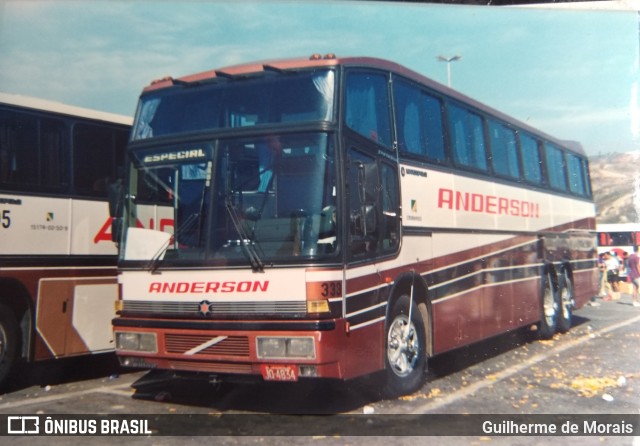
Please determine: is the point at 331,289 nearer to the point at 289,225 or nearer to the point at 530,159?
the point at 289,225

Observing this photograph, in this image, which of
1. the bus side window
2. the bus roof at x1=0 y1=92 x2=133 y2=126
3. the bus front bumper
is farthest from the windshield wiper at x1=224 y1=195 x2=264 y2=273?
the bus roof at x1=0 y1=92 x2=133 y2=126

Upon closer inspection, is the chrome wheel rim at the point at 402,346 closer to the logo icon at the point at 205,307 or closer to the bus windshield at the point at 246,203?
the bus windshield at the point at 246,203

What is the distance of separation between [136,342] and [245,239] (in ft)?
4.98

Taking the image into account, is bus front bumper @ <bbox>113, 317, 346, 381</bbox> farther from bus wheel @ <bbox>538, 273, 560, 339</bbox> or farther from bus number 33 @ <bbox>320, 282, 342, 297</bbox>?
bus wheel @ <bbox>538, 273, 560, 339</bbox>

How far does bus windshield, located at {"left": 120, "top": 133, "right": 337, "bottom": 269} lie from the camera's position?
6000 mm

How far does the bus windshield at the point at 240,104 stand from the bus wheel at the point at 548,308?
20.8 feet

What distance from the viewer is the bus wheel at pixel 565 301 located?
11.9 m

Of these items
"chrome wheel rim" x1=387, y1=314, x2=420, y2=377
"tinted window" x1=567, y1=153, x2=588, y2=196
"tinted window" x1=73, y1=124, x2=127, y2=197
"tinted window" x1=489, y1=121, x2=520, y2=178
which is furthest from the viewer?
"tinted window" x1=489, y1=121, x2=520, y2=178

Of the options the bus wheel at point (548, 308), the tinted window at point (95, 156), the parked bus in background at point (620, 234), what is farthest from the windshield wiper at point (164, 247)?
the bus wheel at point (548, 308)

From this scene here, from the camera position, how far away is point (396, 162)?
7191mm

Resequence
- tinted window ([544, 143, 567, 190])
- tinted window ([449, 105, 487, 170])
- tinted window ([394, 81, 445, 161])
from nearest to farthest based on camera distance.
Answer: tinted window ([394, 81, 445, 161])
tinted window ([449, 105, 487, 170])
tinted window ([544, 143, 567, 190])

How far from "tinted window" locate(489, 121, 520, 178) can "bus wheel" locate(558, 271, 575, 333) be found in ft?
9.19

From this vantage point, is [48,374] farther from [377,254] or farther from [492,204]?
[492,204]

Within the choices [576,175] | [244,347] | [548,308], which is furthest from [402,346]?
[548,308]
